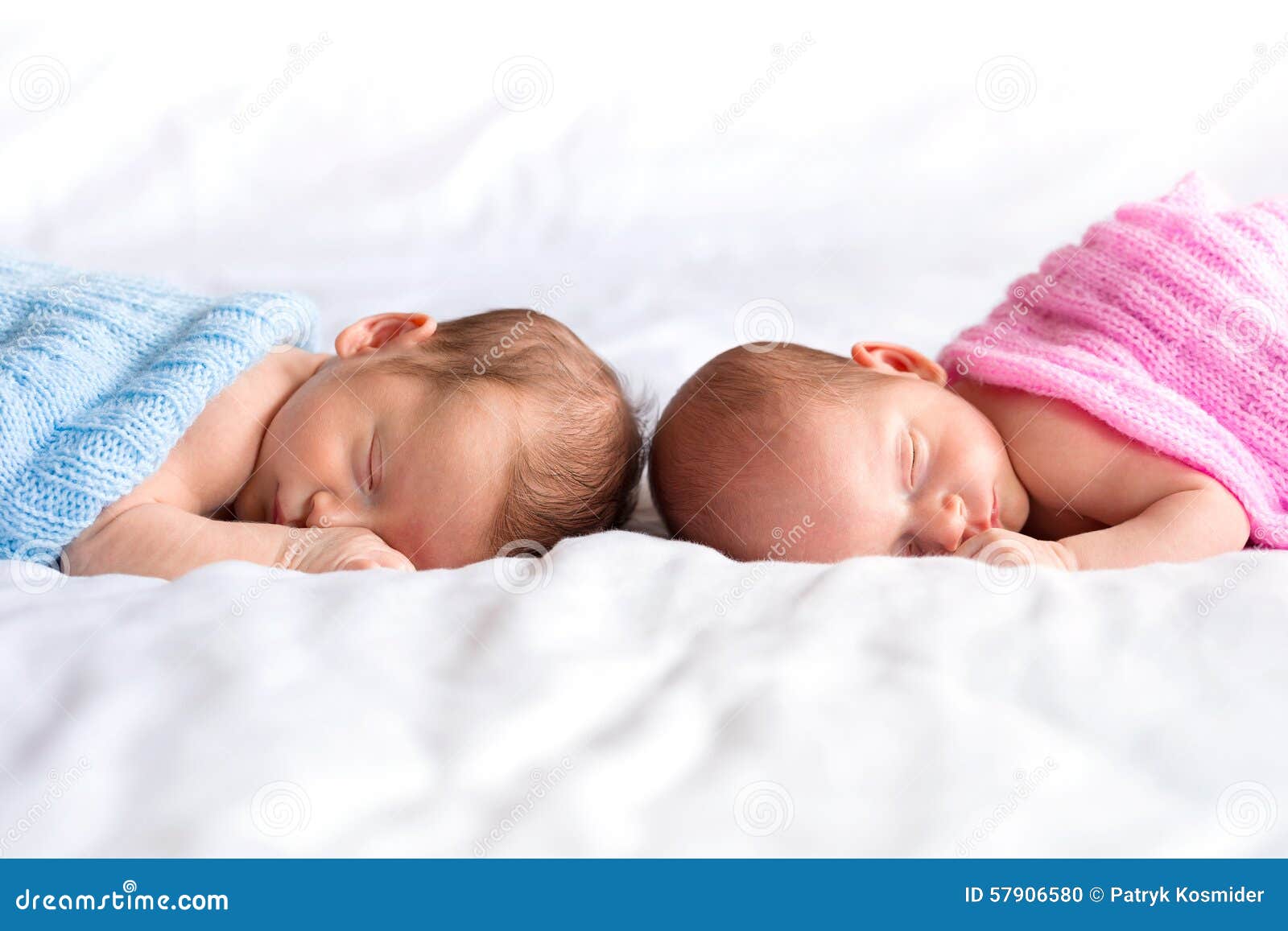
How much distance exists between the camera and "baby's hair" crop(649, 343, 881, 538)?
59.6 inches

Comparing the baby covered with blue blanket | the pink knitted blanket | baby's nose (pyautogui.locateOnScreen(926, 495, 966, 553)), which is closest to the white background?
the pink knitted blanket

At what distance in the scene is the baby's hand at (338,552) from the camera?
1.37 metres

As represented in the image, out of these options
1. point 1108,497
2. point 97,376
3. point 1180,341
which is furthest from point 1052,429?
point 97,376

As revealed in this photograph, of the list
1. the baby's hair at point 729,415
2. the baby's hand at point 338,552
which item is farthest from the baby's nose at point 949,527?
the baby's hand at point 338,552

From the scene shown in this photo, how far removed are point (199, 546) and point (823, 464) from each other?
72 centimetres

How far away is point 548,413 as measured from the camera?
150 cm

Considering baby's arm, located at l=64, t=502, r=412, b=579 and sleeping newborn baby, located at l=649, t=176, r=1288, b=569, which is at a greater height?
sleeping newborn baby, located at l=649, t=176, r=1288, b=569

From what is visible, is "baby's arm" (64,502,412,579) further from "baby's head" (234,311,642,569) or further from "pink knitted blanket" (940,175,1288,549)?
"pink knitted blanket" (940,175,1288,549)

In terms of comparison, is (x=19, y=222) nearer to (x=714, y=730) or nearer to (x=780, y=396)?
(x=780, y=396)

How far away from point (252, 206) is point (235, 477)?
1.42 m

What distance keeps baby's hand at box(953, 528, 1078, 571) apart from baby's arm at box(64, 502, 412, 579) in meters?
0.65

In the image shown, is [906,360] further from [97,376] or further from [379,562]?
[97,376]

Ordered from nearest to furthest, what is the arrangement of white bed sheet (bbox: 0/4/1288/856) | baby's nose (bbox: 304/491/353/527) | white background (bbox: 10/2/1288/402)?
white bed sheet (bbox: 0/4/1288/856) < baby's nose (bbox: 304/491/353/527) < white background (bbox: 10/2/1288/402)

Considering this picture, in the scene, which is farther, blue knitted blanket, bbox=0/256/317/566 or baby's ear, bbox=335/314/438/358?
baby's ear, bbox=335/314/438/358
